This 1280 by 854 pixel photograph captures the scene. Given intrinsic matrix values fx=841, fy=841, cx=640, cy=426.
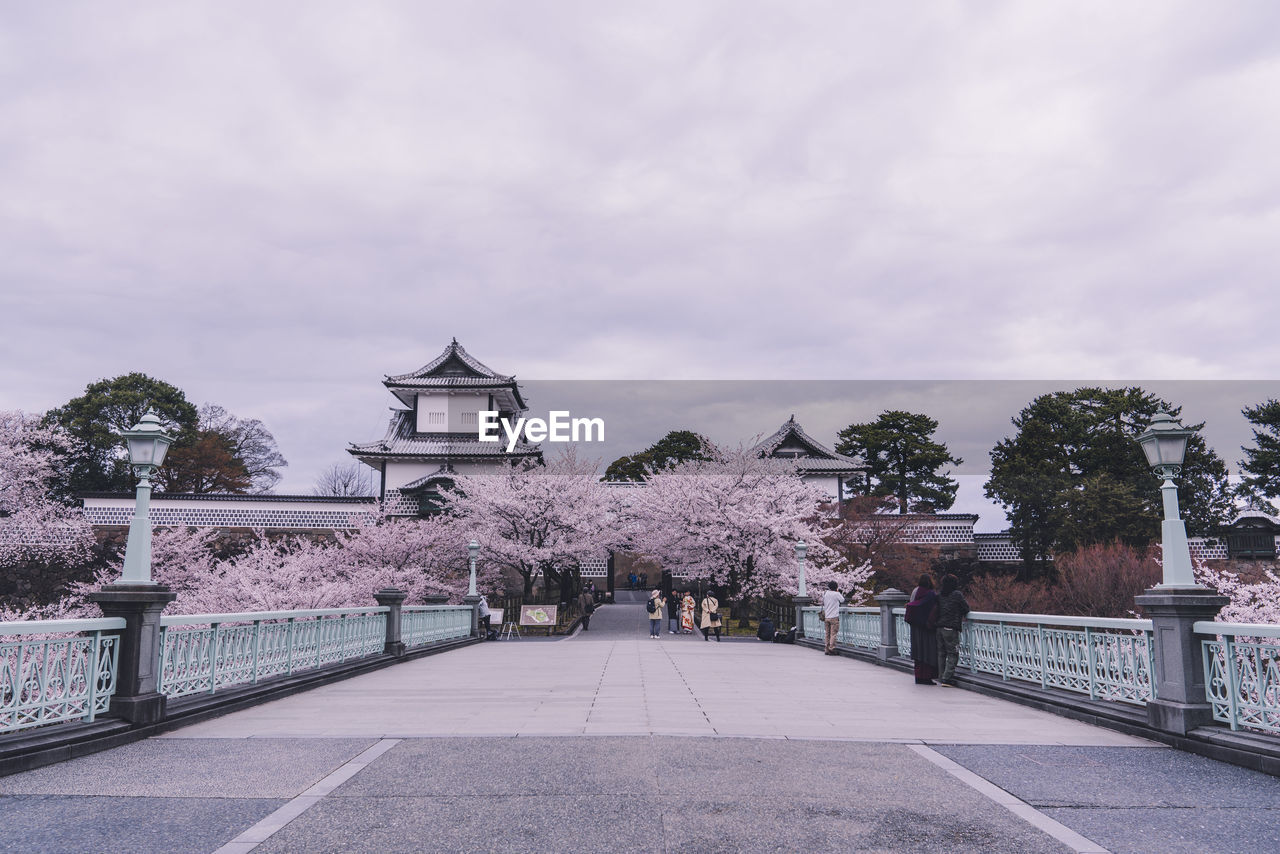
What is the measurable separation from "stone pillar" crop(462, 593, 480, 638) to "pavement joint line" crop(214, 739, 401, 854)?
17591 millimetres

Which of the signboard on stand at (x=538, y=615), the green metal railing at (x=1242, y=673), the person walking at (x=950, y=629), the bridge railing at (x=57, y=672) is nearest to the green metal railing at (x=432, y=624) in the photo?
the signboard on stand at (x=538, y=615)

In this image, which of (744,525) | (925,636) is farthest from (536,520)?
(925,636)

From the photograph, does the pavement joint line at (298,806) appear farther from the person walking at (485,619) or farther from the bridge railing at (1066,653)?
the person walking at (485,619)

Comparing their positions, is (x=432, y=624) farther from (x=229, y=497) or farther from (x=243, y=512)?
(x=229, y=497)

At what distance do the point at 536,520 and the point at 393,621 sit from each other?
61.7 feet

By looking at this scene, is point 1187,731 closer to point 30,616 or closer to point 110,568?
point 30,616

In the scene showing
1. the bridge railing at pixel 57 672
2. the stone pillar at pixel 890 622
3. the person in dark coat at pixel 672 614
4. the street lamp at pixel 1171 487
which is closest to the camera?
the bridge railing at pixel 57 672

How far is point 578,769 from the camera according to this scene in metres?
5.78

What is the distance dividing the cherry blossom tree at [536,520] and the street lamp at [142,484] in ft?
82.0

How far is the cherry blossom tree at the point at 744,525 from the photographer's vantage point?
3247 cm

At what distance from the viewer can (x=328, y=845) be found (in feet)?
13.8

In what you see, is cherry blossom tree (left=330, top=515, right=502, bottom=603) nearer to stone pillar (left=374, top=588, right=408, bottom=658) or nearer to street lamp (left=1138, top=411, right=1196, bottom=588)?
stone pillar (left=374, top=588, right=408, bottom=658)

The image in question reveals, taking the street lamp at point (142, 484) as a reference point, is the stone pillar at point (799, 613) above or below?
below

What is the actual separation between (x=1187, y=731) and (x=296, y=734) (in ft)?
24.4
